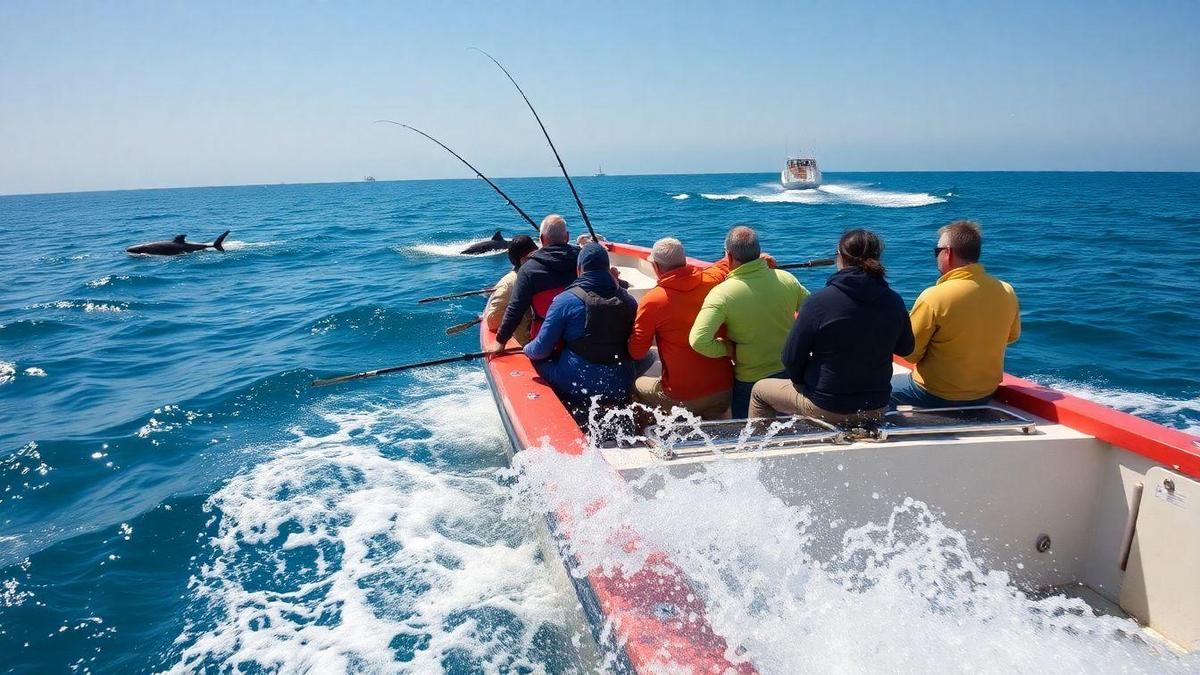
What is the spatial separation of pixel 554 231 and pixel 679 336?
157 centimetres

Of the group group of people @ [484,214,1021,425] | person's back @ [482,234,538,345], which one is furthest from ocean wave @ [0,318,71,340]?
group of people @ [484,214,1021,425]

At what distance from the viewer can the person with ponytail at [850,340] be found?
3.20 metres

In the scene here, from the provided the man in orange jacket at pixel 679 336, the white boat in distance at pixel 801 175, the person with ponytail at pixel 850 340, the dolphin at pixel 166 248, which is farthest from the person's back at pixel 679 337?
the white boat in distance at pixel 801 175

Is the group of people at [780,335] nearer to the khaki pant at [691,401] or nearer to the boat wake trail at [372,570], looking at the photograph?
the khaki pant at [691,401]

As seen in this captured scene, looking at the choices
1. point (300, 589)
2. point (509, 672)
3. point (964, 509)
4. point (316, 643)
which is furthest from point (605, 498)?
point (300, 589)

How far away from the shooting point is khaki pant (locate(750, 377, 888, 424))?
3404 millimetres

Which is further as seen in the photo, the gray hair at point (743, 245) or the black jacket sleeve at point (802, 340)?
the gray hair at point (743, 245)

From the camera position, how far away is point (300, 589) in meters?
4.27

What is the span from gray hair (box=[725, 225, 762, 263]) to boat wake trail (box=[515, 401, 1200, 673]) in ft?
4.57

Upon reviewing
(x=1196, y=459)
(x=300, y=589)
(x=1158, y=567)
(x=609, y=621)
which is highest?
(x=1196, y=459)

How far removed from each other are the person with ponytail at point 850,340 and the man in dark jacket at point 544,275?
2.21 metres

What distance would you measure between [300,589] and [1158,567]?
4775 mm

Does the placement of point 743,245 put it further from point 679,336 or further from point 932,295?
point 932,295

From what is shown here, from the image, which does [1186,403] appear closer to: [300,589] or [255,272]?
[300,589]
